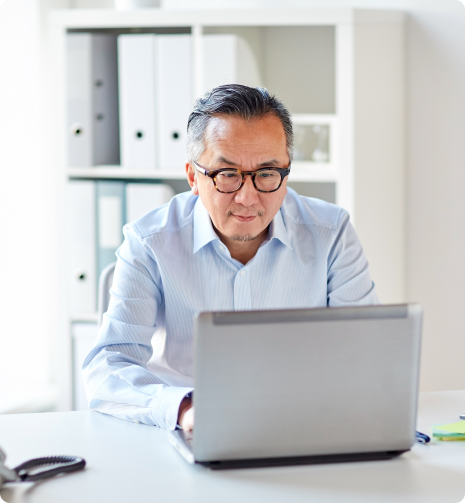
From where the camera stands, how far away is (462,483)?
84cm

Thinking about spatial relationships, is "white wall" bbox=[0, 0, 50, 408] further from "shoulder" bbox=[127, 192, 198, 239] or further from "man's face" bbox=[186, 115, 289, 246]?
"man's face" bbox=[186, 115, 289, 246]

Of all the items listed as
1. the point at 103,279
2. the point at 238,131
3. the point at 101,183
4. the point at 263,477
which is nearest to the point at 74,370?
the point at 101,183

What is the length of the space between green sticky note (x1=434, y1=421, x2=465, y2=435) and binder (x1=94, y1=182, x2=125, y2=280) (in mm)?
1562

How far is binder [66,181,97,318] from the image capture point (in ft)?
7.88

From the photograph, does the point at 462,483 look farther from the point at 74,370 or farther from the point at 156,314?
the point at 74,370

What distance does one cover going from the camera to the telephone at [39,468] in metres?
0.84

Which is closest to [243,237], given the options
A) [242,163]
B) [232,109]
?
[242,163]

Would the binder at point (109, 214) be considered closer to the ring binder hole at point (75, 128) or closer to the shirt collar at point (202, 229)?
the ring binder hole at point (75, 128)

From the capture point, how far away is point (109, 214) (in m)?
2.38

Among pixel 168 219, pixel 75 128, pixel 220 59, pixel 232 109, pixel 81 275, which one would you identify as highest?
pixel 220 59

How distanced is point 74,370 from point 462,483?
1.88 meters

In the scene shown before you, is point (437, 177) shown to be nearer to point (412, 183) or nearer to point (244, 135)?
point (412, 183)

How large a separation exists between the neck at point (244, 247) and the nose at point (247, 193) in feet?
0.59

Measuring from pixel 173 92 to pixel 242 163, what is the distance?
111 cm
